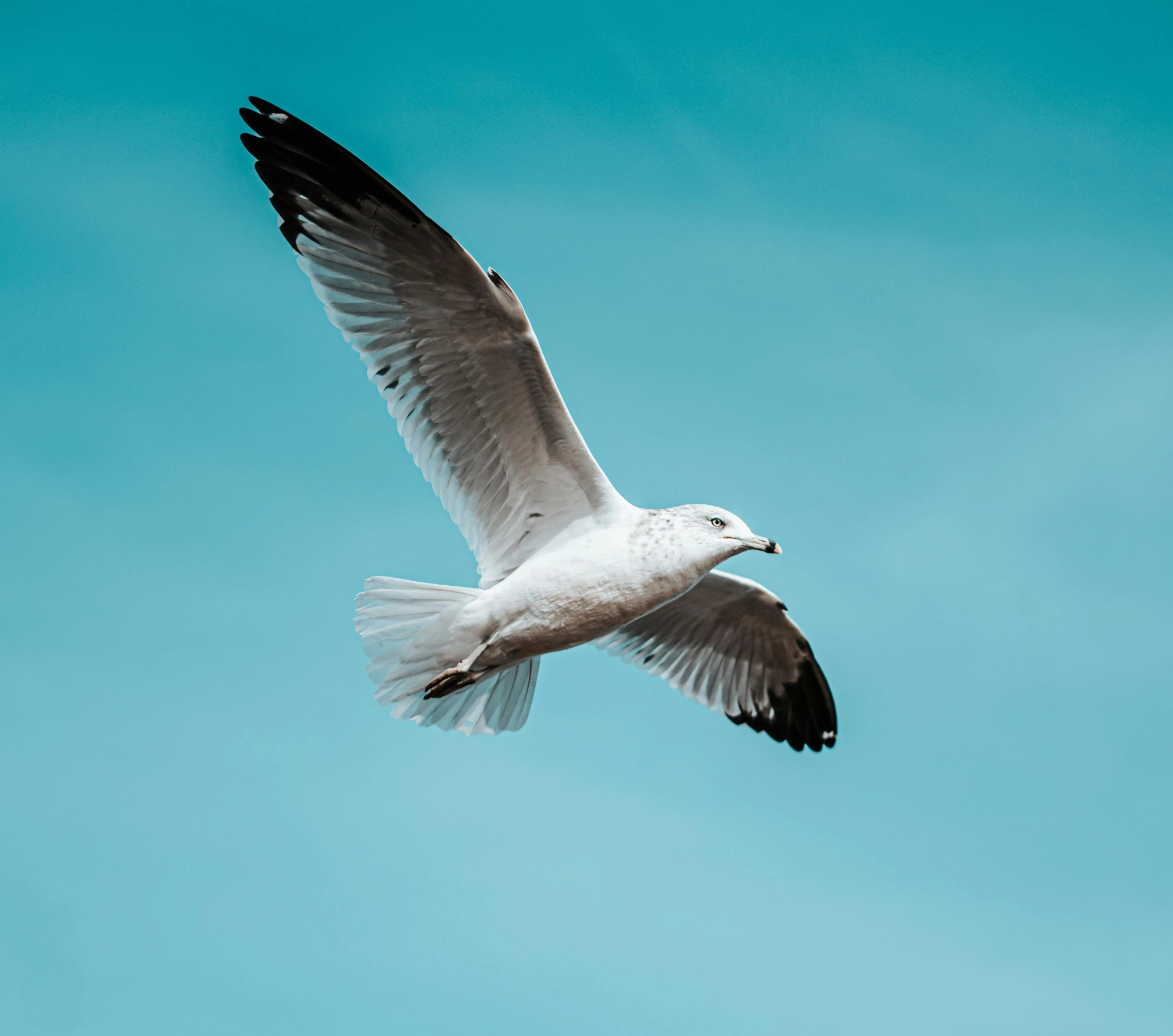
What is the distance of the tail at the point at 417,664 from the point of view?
8.01 m

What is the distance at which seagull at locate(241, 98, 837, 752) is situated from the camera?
758 centimetres

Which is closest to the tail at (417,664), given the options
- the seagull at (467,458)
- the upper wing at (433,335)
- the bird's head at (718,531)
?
the seagull at (467,458)

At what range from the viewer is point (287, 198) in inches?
299

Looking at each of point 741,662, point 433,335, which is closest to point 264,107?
point 433,335

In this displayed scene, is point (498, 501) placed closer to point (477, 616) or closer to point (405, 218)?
point (477, 616)

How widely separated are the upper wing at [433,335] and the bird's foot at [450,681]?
2.41ft

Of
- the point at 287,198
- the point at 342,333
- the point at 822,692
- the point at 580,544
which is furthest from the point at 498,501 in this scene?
the point at 822,692

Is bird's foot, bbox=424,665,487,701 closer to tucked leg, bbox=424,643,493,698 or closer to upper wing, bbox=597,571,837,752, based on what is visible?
tucked leg, bbox=424,643,493,698

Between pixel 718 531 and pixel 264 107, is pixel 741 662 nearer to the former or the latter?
pixel 718 531

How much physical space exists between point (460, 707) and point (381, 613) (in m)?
0.87

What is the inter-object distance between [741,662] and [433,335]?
356cm

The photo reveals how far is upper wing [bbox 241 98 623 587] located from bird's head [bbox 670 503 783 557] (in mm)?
430

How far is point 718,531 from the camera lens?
7797 millimetres

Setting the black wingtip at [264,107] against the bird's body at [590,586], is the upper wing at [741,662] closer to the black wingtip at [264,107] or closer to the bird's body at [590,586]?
the bird's body at [590,586]
